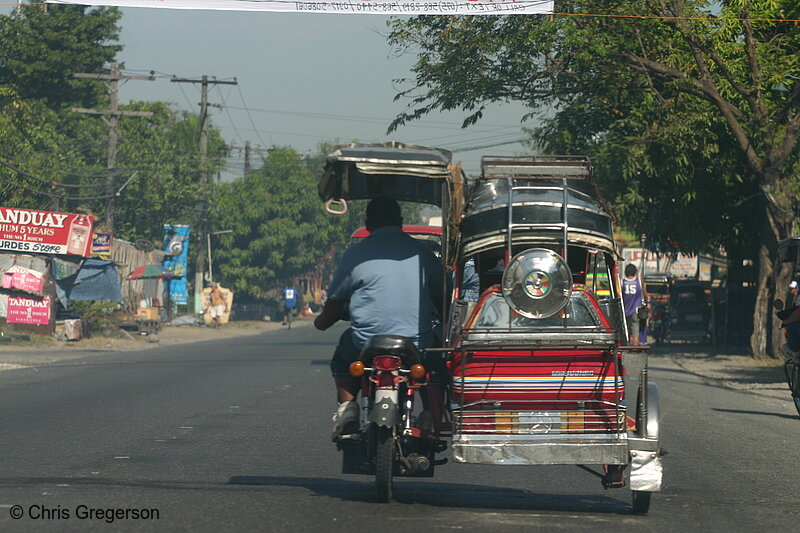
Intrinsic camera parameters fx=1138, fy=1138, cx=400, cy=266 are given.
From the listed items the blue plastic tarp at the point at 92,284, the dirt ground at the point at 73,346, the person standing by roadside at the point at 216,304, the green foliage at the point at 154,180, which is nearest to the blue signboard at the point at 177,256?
the green foliage at the point at 154,180

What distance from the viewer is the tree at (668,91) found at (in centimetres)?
2572

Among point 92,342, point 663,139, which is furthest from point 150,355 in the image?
point 663,139

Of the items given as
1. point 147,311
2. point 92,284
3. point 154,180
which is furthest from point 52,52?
point 92,284

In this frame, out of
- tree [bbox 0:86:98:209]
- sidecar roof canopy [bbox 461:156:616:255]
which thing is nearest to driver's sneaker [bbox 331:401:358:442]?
sidecar roof canopy [bbox 461:156:616:255]

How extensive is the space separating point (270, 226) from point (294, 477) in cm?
6629

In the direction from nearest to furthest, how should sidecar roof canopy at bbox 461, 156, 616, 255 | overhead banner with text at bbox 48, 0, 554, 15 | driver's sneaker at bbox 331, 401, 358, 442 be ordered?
driver's sneaker at bbox 331, 401, 358, 442, sidecar roof canopy at bbox 461, 156, 616, 255, overhead banner with text at bbox 48, 0, 554, 15

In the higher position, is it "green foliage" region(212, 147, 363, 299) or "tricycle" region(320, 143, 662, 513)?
"green foliage" region(212, 147, 363, 299)

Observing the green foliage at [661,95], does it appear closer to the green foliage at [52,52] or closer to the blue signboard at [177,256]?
the blue signboard at [177,256]

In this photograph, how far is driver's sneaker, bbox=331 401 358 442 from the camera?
7301 millimetres

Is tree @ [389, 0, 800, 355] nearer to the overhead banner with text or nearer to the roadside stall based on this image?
the overhead banner with text

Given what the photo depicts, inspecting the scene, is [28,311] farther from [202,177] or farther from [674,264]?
[674,264]

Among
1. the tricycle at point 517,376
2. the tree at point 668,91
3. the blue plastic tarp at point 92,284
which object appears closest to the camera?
the tricycle at point 517,376

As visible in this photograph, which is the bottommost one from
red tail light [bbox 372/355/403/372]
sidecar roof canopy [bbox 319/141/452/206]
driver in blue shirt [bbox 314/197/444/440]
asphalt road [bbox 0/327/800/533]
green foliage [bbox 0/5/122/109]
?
asphalt road [bbox 0/327/800/533]

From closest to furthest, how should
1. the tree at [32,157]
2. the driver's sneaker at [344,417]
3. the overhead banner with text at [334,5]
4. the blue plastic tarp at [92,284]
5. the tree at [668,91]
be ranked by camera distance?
the driver's sneaker at [344,417] < the overhead banner with text at [334,5] < the tree at [668,91] < the blue plastic tarp at [92,284] < the tree at [32,157]
